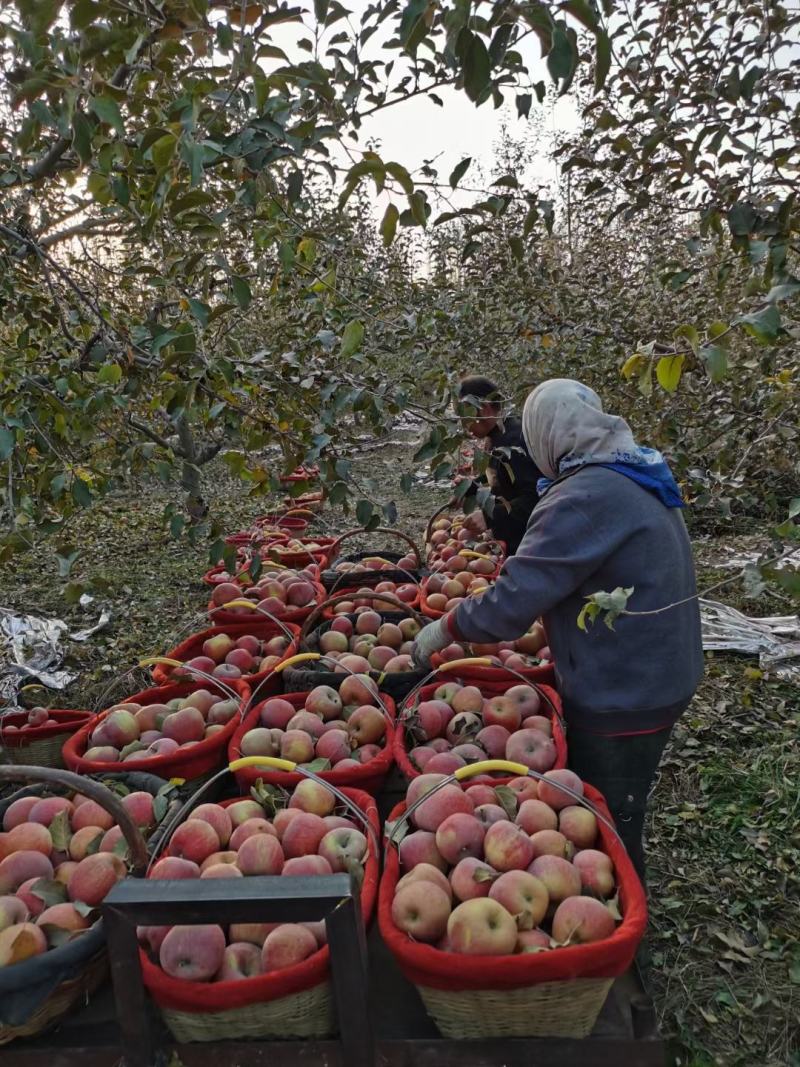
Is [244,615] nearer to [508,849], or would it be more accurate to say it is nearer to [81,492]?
[81,492]

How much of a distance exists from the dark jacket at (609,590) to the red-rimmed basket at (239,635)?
0.94 meters

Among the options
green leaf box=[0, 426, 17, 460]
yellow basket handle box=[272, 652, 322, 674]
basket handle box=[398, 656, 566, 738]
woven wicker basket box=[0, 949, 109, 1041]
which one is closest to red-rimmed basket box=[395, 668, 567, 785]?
basket handle box=[398, 656, 566, 738]

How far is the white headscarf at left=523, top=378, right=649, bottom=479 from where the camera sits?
6.72ft

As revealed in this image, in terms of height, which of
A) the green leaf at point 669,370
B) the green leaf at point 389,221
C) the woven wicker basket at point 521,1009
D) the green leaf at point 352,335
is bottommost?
the woven wicker basket at point 521,1009

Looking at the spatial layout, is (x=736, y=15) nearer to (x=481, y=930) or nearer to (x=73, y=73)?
(x=73, y=73)

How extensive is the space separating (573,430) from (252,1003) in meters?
1.59

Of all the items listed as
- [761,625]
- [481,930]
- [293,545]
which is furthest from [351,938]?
[761,625]

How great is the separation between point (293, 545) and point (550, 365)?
2480 mm

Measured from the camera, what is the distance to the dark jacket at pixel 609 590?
6.33 feet

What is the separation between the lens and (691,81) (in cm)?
256

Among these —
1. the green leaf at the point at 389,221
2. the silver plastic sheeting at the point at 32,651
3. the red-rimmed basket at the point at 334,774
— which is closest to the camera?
the green leaf at the point at 389,221

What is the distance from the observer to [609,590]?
2.00m

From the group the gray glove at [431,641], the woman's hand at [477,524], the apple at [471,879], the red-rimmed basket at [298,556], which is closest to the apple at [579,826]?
the apple at [471,879]

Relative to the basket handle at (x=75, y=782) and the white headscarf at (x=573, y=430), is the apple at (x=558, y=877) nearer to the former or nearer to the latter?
the basket handle at (x=75, y=782)
